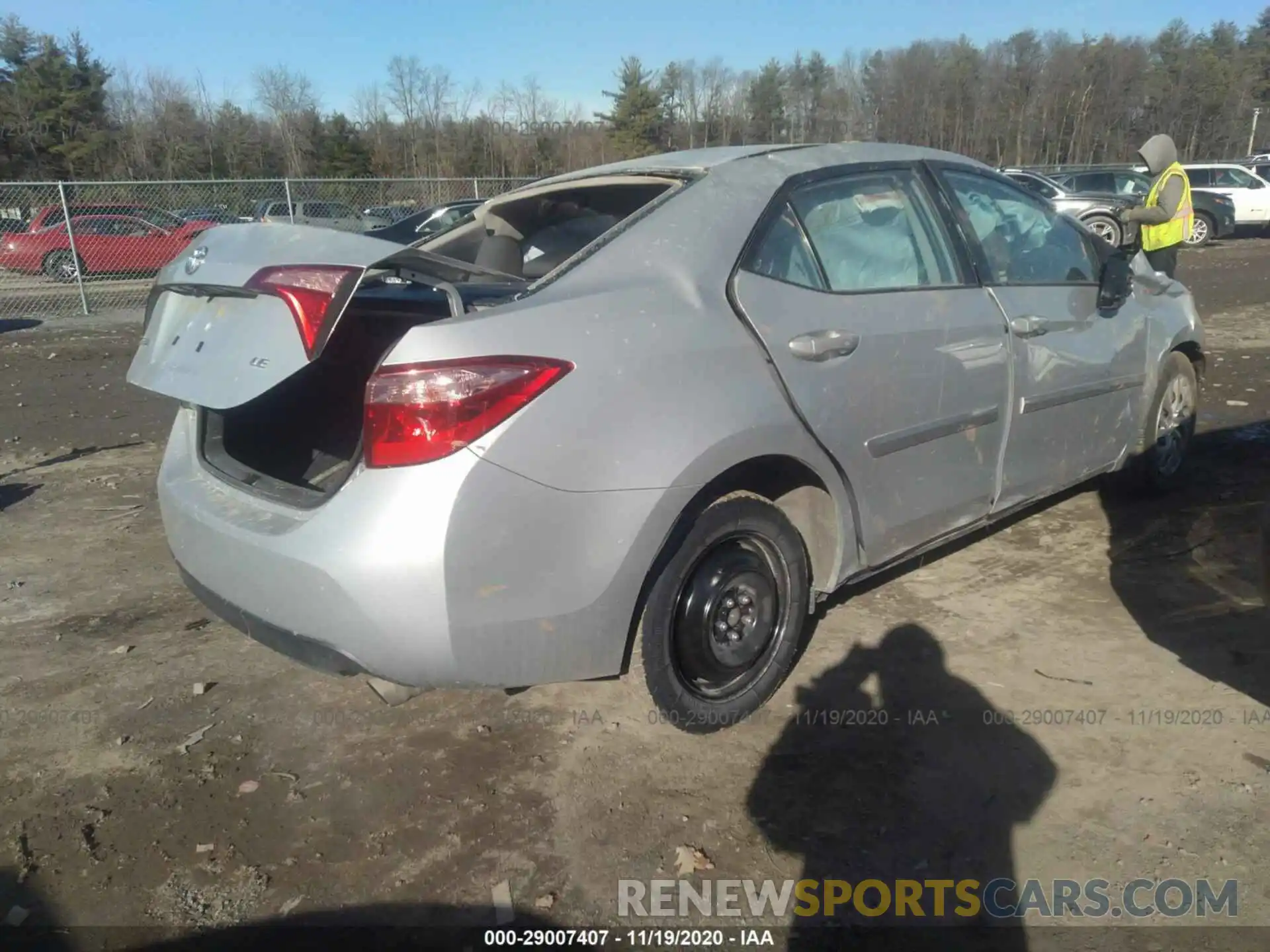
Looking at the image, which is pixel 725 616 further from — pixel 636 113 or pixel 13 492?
pixel 636 113

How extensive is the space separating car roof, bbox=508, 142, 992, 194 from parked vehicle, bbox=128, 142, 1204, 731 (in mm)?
19

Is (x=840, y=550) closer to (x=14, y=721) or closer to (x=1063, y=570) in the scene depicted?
(x=1063, y=570)

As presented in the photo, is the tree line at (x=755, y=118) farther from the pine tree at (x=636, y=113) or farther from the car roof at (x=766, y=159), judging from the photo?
the car roof at (x=766, y=159)

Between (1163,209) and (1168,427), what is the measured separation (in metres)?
A: 3.83

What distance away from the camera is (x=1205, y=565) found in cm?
412

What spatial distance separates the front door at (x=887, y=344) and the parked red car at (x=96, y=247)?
45.0 feet

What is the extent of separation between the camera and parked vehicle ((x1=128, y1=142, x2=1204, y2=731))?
2311 mm

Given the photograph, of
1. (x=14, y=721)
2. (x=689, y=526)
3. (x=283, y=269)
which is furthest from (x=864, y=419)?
(x=14, y=721)

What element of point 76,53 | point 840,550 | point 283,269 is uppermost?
point 76,53

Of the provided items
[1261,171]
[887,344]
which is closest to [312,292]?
[887,344]

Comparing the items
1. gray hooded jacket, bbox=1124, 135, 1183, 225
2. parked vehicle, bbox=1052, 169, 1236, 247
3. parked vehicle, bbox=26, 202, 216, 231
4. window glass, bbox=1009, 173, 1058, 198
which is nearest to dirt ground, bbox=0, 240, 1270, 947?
gray hooded jacket, bbox=1124, 135, 1183, 225

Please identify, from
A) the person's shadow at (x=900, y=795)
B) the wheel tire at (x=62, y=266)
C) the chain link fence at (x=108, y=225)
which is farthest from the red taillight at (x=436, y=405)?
the wheel tire at (x=62, y=266)

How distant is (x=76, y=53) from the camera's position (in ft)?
135

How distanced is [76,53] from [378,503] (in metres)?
48.5
